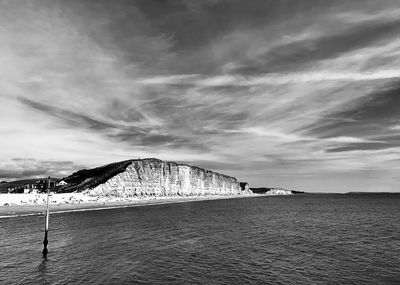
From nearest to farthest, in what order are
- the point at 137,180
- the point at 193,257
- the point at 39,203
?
the point at 193,257
the point at 39,203
the point at 137,180

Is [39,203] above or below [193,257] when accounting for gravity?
above

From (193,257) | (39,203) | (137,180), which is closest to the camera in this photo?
(193,257)

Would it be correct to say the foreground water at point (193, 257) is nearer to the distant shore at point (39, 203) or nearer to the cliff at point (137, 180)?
the distant shore at point (39, 203)

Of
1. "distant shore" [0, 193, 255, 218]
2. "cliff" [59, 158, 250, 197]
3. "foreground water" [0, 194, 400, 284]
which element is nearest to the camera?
"foreground water" [0, 194, 400, 284]

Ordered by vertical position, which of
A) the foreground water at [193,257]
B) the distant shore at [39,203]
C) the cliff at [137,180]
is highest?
the cliff at [137,180]

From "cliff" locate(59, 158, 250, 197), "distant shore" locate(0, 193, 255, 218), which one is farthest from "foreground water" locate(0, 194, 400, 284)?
"cliff" locate(59, 158, 250, 197)

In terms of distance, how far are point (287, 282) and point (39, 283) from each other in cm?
1847

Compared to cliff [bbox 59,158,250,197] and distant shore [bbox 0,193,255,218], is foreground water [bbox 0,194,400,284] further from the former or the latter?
cliff [bbox 59,158,250,197]

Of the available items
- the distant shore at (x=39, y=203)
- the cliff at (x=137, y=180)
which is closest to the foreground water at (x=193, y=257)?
the distant shore at (x=39, y=203)

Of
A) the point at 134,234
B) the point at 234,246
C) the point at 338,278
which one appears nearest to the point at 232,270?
the point at 338,278

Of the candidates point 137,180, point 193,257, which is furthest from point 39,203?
point 193,257

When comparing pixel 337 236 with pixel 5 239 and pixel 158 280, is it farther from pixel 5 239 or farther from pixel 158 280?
pixel 5 239

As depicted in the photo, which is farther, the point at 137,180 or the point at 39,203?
the point at 137,180

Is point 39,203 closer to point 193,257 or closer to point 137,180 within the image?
point 137,180
